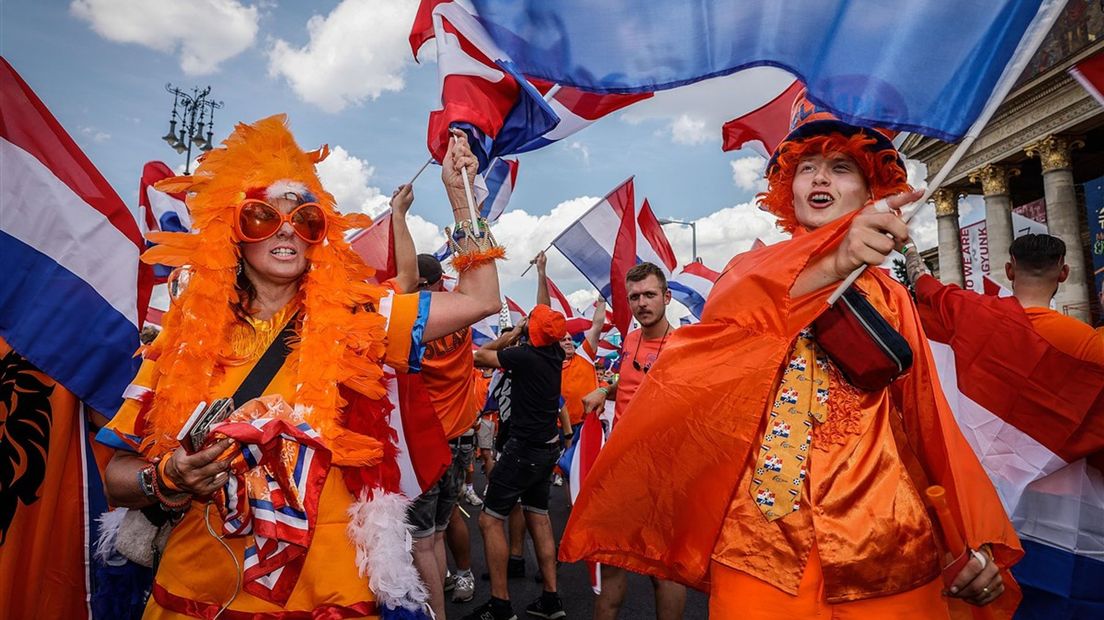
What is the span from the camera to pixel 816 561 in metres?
1.78

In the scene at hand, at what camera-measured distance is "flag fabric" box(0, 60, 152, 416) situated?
2301 mm

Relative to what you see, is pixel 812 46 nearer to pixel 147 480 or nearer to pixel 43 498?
pixel 147 480

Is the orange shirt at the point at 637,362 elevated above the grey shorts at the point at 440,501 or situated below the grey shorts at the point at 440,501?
above

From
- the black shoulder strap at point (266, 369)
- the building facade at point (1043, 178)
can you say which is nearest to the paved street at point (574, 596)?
the black shoulder strap at point (266, 369)

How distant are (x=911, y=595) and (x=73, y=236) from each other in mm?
3119

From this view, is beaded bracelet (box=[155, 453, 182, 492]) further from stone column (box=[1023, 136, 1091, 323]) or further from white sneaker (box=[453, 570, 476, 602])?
stone column (box=[1023, 136, 1091, 323])

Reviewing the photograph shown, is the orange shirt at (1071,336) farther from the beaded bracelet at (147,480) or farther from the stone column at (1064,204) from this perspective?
the stone column at (1064,204)

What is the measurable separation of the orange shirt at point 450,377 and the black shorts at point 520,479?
1.42 feet

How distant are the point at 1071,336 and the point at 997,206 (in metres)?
27.1

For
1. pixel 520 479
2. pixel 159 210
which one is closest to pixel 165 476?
pixel 520 479

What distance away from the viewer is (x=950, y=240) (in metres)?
28.5

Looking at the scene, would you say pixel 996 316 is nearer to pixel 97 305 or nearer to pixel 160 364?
pixel 160 364

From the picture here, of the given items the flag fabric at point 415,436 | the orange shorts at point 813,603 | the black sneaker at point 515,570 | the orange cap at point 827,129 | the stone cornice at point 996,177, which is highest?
the stone cornice at point 996,177

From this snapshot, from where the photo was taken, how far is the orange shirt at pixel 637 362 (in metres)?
4.21
